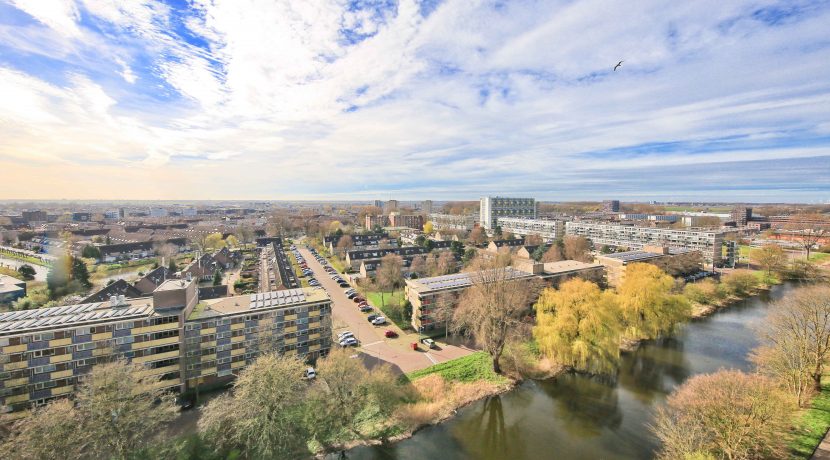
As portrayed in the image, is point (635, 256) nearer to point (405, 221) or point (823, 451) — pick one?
point (823, 451)

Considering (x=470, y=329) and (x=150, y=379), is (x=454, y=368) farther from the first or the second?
(x=150, y=379)

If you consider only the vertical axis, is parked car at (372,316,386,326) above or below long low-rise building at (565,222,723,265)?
below

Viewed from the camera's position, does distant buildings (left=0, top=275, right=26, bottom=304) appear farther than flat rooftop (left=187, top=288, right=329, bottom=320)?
Yes

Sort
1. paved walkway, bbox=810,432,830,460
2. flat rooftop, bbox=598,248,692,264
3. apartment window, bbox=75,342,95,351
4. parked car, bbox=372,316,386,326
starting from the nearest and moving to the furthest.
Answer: paved walkway, bbox=810,432,830,460, apartment window, bbox=75,342,95,351, parked car, bbox=372,316,386,326, flat rooftop, bbox=598,248,692,264

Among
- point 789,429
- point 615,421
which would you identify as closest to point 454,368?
point 615,421

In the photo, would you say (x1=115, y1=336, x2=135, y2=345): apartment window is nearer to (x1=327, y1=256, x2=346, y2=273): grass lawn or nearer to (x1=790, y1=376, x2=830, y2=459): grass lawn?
(x1=790, y1=376, x2=830, y2=459): grass lawn

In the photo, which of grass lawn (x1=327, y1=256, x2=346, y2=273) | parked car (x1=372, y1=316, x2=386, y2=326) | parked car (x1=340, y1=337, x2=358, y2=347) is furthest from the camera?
grass lawn (x1=327, y1=256, x2=346, y2=273)

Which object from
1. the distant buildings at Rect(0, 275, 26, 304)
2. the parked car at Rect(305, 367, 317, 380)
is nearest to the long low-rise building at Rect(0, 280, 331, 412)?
the parked car at Rect(305, 367, 317, 380)
